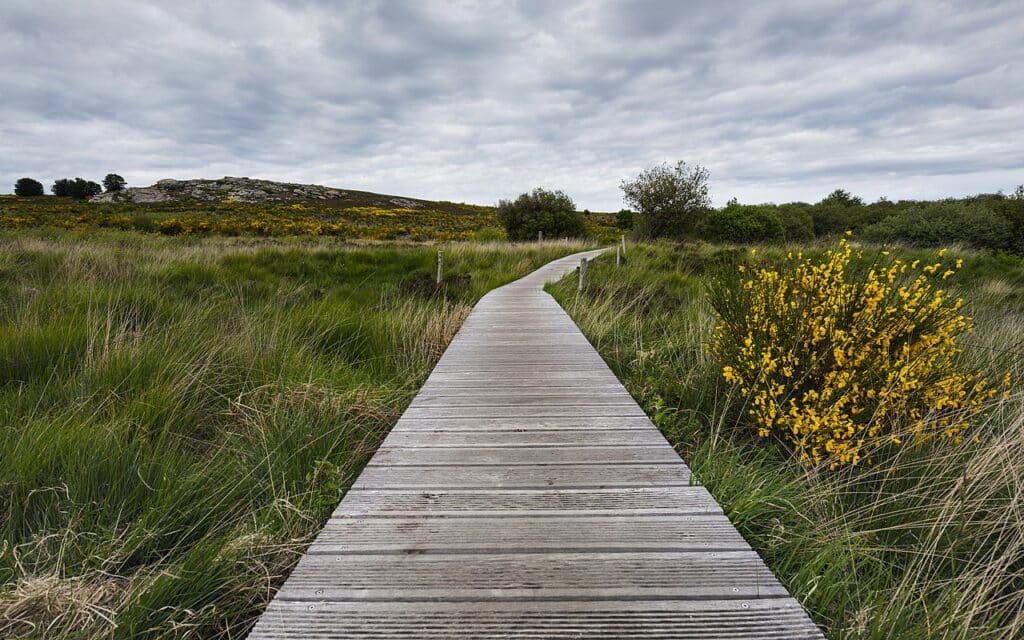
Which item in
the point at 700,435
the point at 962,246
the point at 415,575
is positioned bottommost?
the point at 700,435

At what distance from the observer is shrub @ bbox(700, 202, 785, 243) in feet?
96.4

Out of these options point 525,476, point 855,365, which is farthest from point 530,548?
point 855,365

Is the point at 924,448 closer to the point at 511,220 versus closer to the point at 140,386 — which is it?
the point at 140,386

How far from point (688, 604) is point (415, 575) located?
927 millimetres

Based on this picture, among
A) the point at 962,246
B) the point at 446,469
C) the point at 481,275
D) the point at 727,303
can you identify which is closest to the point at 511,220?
the point at 481,275

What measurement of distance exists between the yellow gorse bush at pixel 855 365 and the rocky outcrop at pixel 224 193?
7319 centimetres

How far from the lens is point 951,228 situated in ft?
70.9

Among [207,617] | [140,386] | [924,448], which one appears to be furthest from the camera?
[140,386]

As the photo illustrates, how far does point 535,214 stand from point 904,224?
19.9 m

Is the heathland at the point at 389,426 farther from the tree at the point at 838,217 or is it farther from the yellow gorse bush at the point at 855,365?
the tree at the point at 838,217

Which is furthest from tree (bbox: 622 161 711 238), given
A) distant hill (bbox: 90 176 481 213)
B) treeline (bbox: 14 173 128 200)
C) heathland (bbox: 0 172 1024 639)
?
treeline (bbox: 14 173 128 200)

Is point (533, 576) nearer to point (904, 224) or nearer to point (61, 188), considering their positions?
point (904, 224)

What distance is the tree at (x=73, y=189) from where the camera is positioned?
66.8m

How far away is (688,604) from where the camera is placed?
4.87 feet
